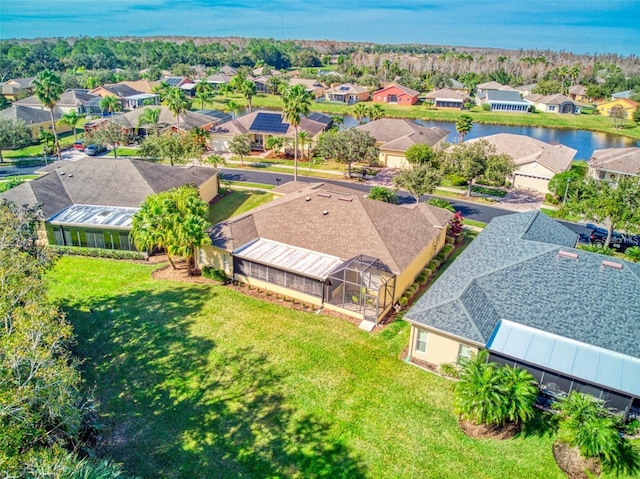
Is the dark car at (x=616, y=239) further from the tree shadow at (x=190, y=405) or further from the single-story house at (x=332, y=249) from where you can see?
the tree shadow at (x=190, y=405)

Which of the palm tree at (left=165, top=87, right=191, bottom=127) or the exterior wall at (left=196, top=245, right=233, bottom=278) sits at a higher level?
the palm tree at (left=165, top=87, right=191, bottom=127)

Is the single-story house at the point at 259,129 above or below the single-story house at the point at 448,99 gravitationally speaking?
below

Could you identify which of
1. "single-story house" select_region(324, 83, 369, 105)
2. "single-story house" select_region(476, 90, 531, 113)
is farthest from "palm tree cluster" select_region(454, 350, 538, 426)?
"single-story house" select_region(324, 83, 369, 105)

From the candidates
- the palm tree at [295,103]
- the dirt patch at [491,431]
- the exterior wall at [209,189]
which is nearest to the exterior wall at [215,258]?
the exterior wall at [209,189]

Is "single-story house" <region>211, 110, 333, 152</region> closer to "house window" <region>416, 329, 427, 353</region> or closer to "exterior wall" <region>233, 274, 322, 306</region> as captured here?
"exterior wall" <region>233, 274, 322, 306</region>

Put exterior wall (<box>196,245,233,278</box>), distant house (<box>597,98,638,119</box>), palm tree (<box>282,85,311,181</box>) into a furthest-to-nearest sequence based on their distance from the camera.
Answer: distant house (<box>597,98,638,119</box>)
palm tree (<box>282,85,311,181</box>)
exterior wall (<box>196,245,233,278</box>)

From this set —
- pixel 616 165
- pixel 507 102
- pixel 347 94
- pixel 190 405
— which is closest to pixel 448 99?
pixel 507 102

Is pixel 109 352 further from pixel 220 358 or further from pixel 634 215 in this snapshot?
pixel 634 215
